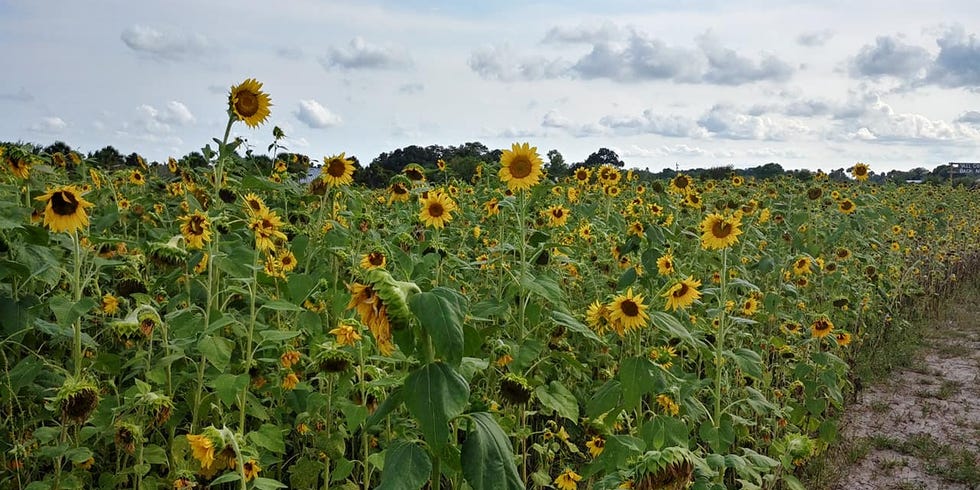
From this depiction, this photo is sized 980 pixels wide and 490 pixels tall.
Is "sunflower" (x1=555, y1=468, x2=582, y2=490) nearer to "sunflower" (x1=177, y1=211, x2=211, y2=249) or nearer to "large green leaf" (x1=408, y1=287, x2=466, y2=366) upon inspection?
"sunflower" (x1=177, y1=211, x2=211, y2=249)

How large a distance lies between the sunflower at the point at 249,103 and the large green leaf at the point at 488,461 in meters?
1.89

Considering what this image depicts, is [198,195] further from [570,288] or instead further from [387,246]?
[570,288]

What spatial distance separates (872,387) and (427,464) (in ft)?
16.2

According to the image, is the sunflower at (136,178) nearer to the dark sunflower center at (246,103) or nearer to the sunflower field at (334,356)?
the sunflower field at (334,356)

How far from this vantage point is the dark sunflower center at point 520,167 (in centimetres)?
313

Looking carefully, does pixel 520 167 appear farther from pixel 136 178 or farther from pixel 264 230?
pixel 136 178

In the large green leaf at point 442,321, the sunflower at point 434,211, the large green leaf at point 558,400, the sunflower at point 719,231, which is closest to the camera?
the large green leaf at point 442,321

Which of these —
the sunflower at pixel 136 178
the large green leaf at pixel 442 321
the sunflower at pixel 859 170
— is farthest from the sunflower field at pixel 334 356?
the sunflower at pixel 859 170

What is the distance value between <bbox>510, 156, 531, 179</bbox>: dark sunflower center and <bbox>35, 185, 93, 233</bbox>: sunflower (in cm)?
162

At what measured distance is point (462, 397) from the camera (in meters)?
1.34

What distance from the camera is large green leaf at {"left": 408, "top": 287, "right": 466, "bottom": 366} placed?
1240 mm

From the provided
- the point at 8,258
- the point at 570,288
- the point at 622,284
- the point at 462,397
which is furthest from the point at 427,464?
the point at 570,288

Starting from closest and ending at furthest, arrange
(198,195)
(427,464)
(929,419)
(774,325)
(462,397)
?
1. (462,397)
2. (427,464)
3. (198,195)
4. (929,419)
5. (774,325)

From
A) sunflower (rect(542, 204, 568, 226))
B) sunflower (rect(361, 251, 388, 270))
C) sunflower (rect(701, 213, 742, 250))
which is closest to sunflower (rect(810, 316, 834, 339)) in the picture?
sunflower (rect(701, 213, 742, 250))
